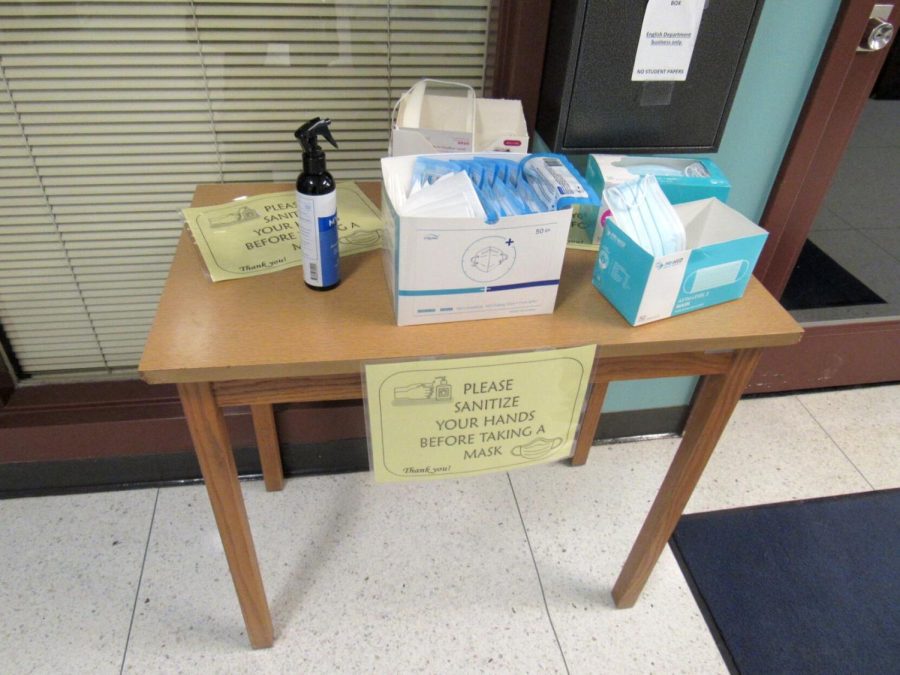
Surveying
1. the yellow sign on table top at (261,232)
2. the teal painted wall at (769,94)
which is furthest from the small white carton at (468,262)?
the teal painted wall at (769,94)

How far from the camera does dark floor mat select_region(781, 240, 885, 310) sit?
6.40 feet

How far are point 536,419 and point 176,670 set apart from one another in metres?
0.87

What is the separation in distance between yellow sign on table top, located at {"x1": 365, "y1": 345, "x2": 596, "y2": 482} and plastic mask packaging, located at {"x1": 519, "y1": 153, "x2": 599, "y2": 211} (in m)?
0.20

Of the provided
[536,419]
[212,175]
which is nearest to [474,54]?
[212,175]

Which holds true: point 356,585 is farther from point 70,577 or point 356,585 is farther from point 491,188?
point 491,188

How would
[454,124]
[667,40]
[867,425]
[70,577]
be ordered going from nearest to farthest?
[667,40] < [454,124] < [70,577] < [867,425]

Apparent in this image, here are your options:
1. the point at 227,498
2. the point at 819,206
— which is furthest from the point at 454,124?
the point at 819,206

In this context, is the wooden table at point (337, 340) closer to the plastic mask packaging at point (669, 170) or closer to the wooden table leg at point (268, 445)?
the plastic mask packaging at point (669, 170)

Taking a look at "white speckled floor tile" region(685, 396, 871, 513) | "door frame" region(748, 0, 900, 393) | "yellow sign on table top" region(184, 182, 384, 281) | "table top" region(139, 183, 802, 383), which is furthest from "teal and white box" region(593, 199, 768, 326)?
"white speckled floor tile" region(685, 396, 871, 513)

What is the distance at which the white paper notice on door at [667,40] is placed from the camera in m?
0.95

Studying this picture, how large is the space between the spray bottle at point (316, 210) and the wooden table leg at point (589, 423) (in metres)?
0.81

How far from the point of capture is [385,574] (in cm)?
141

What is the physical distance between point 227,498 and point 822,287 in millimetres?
1887

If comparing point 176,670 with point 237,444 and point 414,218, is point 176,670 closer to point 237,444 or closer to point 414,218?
point 237,444
